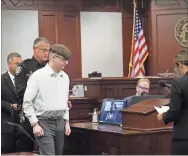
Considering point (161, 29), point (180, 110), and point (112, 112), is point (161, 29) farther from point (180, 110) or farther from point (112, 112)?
point (180, 110)

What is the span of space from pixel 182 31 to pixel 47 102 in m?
6.22

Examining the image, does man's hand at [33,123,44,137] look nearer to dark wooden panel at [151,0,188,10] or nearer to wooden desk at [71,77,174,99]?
wooden desk at [71,77,174,99]

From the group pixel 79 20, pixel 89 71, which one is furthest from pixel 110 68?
pixel 79 20

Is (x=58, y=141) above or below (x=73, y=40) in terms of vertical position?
below

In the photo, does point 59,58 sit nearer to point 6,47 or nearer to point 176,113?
point 176,113

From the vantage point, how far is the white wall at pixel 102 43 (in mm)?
9312

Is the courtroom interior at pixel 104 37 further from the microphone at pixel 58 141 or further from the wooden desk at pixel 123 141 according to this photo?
the microphone at pixel 58 141

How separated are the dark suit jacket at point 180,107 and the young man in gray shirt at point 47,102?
2.70 ft

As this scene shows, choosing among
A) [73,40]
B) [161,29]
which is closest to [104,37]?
[73,40]

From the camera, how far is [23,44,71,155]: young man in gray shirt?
3275mm

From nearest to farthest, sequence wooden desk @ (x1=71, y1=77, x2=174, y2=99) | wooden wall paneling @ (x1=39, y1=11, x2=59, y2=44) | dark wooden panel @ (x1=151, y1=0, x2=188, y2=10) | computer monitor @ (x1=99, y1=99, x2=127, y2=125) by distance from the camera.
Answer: computer monitor @ (x1=99, y1=99, x2=127, y2=125) < wooden desk @ (x1=71, y1=77, x2=174, y2=99) < wooden wall paneling @ (x1=39, y1=11, x2=59, y2=44) < dark wooden panel @ (x1=151, y1=0, x2=188, y2=10)

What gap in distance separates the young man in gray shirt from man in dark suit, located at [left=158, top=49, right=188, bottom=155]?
0.81 m

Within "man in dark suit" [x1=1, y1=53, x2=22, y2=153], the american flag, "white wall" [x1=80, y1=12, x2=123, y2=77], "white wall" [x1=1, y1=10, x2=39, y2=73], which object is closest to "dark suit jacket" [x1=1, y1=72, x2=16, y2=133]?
"man in dark suit" [x1=1, y1=53, x2=22, y2=153]

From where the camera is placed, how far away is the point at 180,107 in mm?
2945
